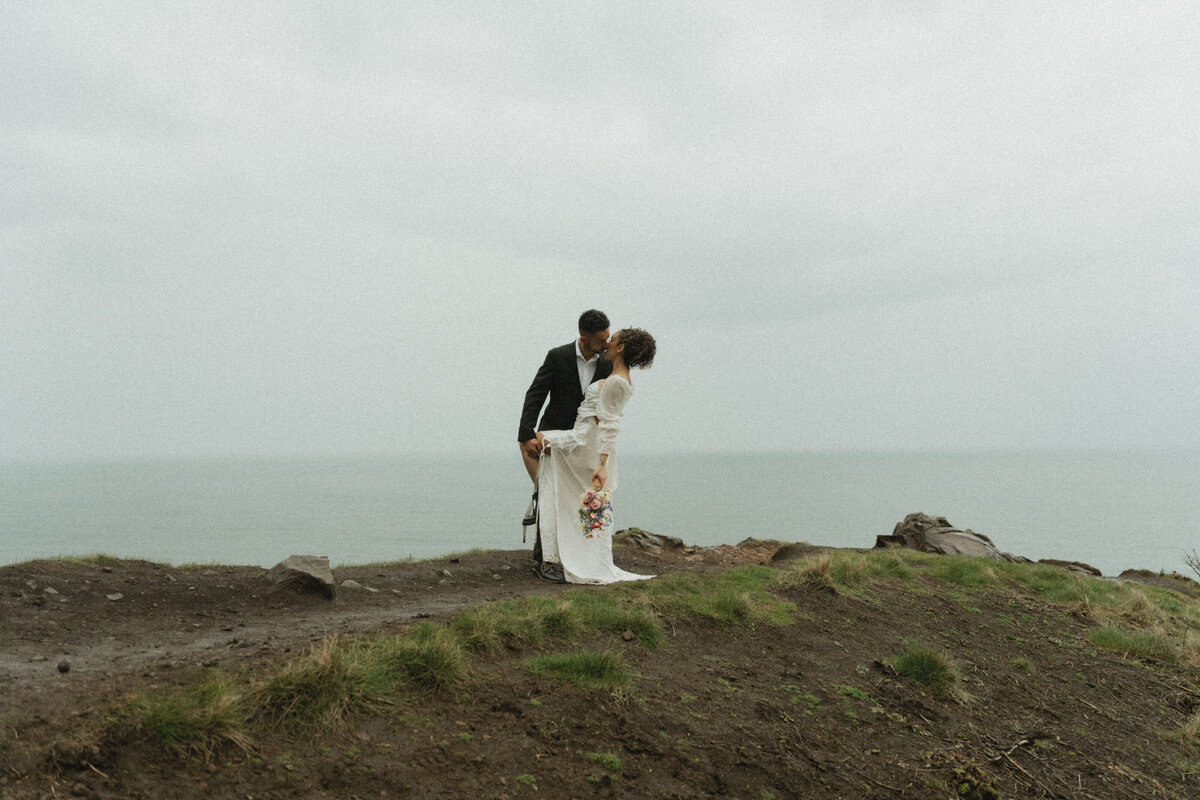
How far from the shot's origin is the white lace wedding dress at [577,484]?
29.0ft

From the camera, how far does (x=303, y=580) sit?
7375 mm

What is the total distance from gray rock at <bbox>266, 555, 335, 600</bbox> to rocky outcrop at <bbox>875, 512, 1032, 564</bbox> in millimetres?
11704

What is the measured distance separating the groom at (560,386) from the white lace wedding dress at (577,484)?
0.21 metres

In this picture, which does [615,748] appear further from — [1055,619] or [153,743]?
[1055,619]

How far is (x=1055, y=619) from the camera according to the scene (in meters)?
9.46

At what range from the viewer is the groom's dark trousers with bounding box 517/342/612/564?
9.28 meters

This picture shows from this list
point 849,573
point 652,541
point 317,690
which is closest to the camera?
point 317,690

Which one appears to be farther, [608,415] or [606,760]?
[608,415]

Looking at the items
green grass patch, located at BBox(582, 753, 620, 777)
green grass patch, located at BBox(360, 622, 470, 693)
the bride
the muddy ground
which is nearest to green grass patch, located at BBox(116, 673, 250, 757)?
the muddy ground

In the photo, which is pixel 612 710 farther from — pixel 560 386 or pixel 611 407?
pixel 560 386

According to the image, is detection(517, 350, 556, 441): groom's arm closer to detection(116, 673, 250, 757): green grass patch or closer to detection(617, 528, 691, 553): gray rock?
detection(617, 528, 691, 553): gray rock

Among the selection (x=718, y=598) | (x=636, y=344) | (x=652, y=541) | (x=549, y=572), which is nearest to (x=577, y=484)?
(x=549, y=572)

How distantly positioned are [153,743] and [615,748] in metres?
2.34

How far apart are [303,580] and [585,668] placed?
3.64 meters
